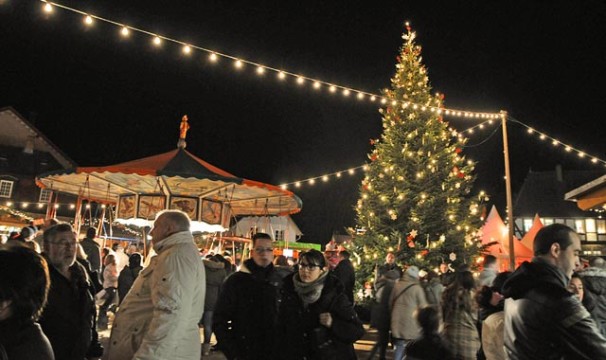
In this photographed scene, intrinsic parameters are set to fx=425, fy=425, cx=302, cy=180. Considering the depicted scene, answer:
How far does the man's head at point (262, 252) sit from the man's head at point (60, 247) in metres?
1.71

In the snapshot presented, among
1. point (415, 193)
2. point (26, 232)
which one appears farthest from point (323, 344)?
point (415, 193)

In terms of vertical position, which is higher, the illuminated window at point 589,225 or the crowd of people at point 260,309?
the illuminated window at point 589,225

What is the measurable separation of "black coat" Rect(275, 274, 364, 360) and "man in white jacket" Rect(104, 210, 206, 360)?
1024 millimetres

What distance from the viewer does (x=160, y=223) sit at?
3.28 meters

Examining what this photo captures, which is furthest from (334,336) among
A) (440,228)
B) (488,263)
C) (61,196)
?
(61,196)

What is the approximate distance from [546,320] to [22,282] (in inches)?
98.8

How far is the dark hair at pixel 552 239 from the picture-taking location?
2.55 metres

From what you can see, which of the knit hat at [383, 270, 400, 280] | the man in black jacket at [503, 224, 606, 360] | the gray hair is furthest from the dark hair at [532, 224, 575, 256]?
the knit hat at [383, 270, 400, 280]

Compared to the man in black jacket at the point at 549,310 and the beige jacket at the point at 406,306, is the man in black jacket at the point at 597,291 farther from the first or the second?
the man in black jacket at the point at 549,310

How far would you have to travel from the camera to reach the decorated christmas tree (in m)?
16.2

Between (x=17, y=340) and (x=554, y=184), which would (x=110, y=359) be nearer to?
(x=17, y=340)

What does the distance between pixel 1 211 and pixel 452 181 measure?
23.8 metres

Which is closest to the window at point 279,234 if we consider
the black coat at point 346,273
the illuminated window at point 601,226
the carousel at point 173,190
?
the illuminated window at point 601,226

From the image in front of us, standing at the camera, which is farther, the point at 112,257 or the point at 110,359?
the point at 112,257
